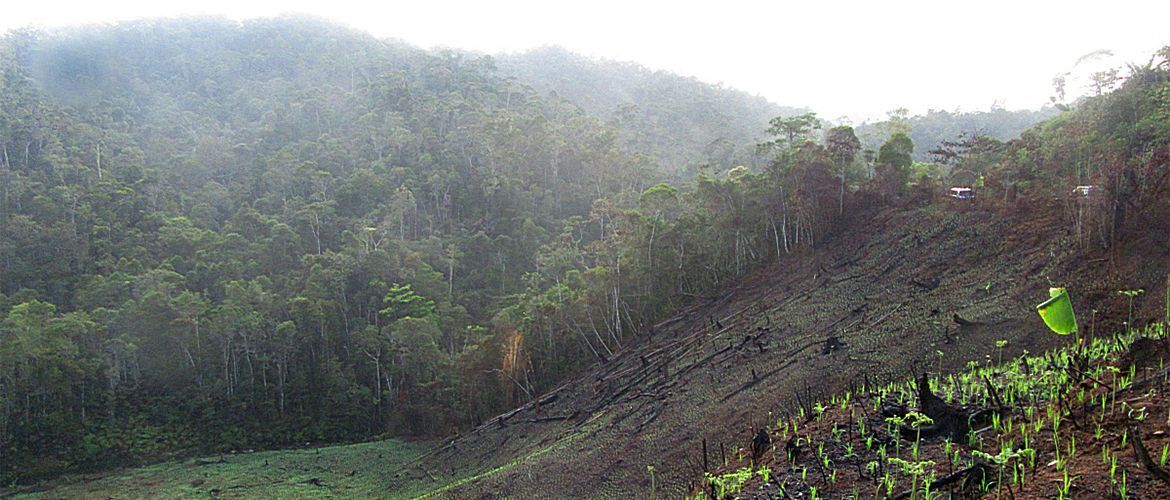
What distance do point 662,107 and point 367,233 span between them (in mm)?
39609

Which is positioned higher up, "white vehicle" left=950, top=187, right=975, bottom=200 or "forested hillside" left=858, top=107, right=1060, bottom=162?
"forested hillside" left=858, top=107, right=1060, bottom=162

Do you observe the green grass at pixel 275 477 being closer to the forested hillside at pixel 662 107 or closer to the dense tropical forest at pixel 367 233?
the dense tropical forest at pixel 367 233

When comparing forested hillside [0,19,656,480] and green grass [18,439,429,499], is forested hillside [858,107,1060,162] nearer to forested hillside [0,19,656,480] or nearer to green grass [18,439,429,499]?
forested hillside [0,19,656,480]

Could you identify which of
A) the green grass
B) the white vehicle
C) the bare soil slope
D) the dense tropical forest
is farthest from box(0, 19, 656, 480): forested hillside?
the white vehicle

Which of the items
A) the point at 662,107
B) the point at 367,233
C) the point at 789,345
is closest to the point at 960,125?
the point at 662,107

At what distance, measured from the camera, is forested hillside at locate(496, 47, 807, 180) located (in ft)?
160

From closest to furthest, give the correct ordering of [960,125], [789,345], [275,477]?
1. [789,345]
2. [275,477]
3. [960,125]

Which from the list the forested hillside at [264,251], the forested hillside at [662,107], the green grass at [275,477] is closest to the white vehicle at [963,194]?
the forested hillside at [264,251]

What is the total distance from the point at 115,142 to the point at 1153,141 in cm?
4623

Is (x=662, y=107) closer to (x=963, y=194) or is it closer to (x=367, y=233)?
(x=367, y=233)

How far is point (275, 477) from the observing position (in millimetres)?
18000

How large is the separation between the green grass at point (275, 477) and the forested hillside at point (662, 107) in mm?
23489

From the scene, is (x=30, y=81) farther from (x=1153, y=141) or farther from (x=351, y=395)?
(x=1153, y=141)

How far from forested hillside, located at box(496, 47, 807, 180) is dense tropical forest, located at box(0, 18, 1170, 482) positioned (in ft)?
3.04
